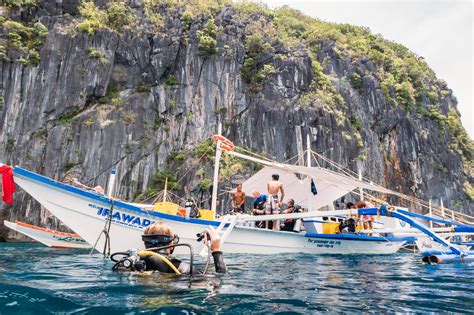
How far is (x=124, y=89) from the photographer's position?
33750 mm

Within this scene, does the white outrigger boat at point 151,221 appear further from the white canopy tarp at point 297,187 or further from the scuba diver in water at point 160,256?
the scuba diver in water at point 160,256

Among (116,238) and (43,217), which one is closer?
(116,238)

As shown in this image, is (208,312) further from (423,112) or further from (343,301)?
(423,112)

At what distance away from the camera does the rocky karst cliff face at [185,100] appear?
29.5 m

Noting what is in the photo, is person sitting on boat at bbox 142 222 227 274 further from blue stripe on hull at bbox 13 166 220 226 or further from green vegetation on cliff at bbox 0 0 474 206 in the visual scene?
green vegetation on cliff at bbox 0 0 474 206

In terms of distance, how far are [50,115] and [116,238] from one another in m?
24.4

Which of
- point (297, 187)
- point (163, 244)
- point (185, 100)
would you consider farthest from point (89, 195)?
point (185, 100)

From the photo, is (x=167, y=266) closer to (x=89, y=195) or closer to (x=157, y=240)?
(x=157, y=240)

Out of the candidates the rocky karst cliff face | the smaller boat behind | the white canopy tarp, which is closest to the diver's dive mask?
the white canopy tarp

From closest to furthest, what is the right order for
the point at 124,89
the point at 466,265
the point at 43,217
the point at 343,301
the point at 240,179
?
the point at 343,301 → the point at 466,265 → the point at 43,217 → the point at 240,179 → the point at 124,89

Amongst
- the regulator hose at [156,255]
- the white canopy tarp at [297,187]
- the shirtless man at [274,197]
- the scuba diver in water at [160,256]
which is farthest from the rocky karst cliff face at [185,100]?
the regulator hose at [156,255]

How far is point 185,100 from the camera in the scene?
1321 inches

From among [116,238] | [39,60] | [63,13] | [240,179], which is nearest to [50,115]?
[39,60]

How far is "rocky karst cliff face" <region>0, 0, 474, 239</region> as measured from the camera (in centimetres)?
2947
